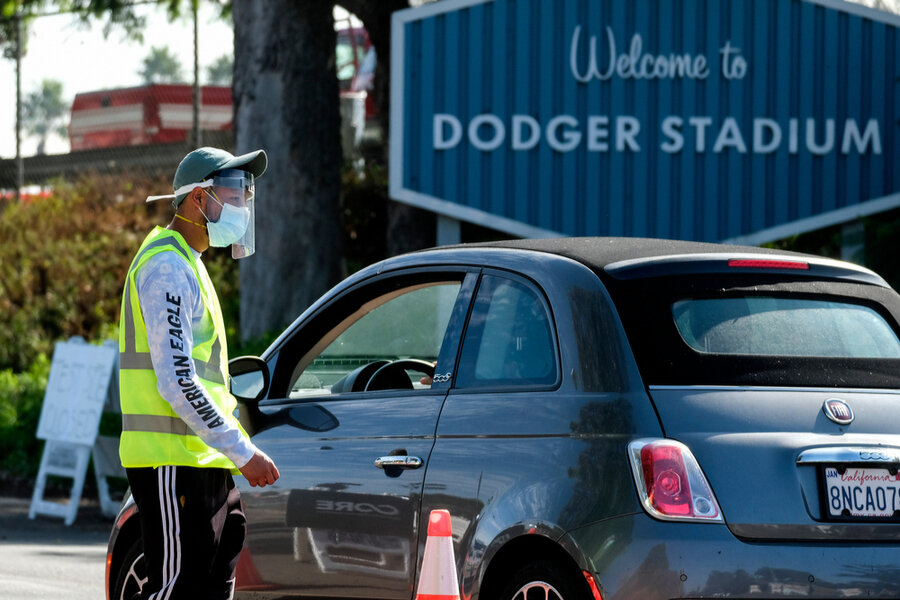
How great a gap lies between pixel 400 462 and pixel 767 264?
1.42 m

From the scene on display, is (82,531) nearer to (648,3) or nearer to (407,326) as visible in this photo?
(407,326)

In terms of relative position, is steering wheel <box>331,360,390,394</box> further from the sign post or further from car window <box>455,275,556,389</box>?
the sign post

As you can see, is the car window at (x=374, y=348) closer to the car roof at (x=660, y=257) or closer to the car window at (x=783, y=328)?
the car roof at (x=660, y=257)

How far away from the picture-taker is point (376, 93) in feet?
60.2

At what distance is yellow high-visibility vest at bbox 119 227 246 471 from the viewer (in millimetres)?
4688

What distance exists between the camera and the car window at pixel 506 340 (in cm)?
503

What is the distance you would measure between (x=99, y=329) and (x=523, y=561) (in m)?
14.5

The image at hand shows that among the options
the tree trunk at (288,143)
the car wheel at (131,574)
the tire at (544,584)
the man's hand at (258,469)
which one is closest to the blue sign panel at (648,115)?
the tree trunk at (288,143)

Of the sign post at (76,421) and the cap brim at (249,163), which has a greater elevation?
the cap brim at (249,163)

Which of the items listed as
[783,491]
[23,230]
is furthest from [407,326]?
[23,230]

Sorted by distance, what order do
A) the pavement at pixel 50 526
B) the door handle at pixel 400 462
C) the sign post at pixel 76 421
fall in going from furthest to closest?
the sign post at pixel 76 421 → the pavement at pixel 50 526 → the door handle at pixel 400 462

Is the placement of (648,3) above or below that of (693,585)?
above

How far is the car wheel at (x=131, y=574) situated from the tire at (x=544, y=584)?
1746 millimetres

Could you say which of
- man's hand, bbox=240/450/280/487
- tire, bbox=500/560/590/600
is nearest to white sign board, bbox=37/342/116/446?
man's hand, bbox=240/450/280/487
